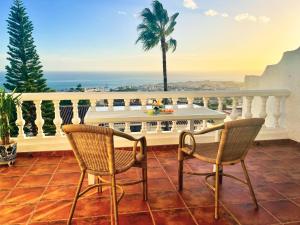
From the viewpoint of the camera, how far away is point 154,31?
14680mm

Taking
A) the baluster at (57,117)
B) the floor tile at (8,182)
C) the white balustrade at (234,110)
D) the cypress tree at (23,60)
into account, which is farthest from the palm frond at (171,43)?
the floor tile at (8,182)

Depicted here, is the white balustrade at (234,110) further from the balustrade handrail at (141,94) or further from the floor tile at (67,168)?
the floor tile at (67,168)

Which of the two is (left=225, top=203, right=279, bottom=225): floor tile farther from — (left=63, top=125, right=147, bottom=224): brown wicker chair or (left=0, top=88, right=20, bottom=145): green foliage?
(left=0, top=88, right=20, bottom=145): green foliage

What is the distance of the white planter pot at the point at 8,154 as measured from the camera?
3.21m

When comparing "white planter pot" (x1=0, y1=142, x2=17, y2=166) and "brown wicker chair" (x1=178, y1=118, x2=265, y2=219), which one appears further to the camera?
"white planter pot" (x1=0, y1=142, x2=17, y2=166)

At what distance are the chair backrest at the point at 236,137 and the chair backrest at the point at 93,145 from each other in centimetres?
89

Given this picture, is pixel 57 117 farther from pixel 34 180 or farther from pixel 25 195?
pixel 25 195

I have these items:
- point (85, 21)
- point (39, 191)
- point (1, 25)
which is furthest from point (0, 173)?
point (85, 21)

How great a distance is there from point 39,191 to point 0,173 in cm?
83

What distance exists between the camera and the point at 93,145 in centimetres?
186

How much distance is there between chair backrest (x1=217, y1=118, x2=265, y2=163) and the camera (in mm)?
2008

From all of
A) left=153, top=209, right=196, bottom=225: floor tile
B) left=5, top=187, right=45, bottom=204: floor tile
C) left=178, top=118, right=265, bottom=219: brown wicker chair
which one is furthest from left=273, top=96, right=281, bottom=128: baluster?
left=5, top=187, right=45, bottom=204: floor tile

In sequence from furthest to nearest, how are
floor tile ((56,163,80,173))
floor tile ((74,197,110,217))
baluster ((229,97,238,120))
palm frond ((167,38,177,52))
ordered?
palm frond ((167,38,177,52)), baluster ((229,97,238,120)), floor tile ((56,163,80,173)), floor tile ((74,197,110,217))

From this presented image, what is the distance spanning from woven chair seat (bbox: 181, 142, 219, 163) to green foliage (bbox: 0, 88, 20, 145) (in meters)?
2.24
